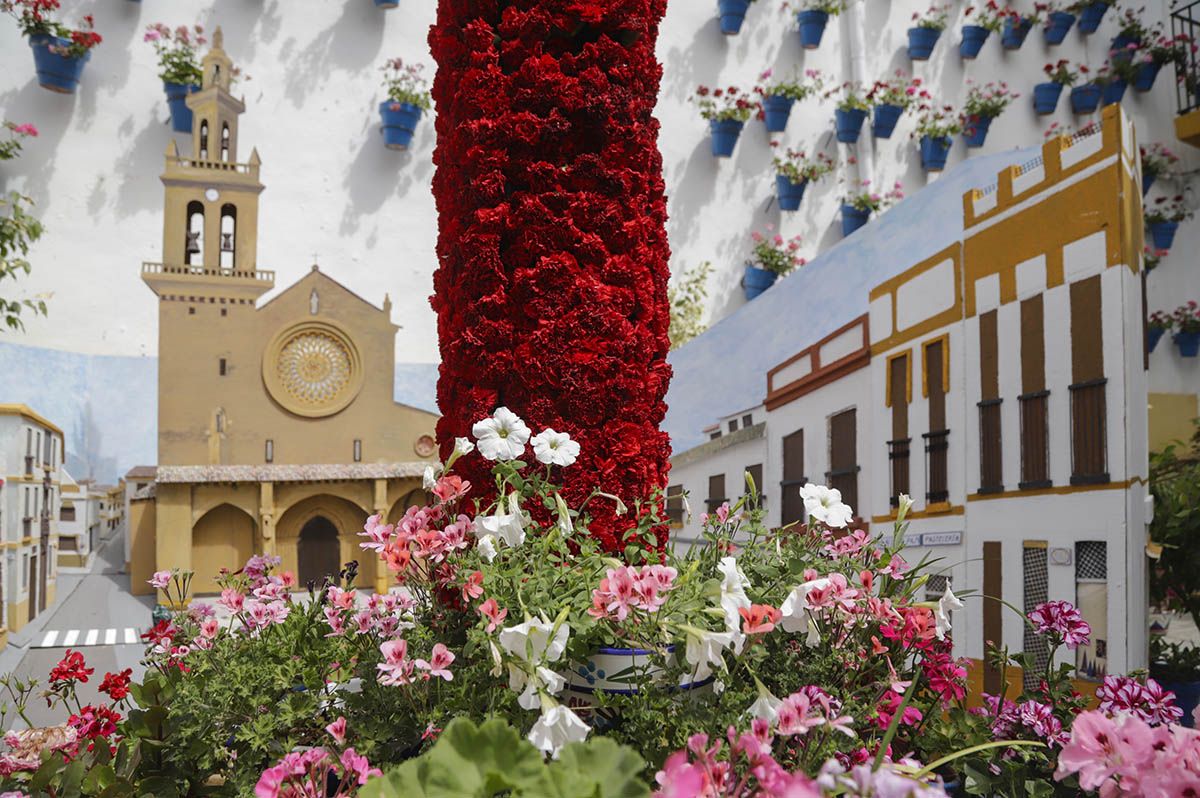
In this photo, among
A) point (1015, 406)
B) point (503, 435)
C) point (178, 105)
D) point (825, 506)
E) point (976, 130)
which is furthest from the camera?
point (976, 130)

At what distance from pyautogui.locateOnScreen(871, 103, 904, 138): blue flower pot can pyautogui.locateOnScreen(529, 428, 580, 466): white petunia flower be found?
3.58m

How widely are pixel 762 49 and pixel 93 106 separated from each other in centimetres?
316

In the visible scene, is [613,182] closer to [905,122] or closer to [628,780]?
[628,780]

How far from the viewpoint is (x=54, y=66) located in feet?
12.1

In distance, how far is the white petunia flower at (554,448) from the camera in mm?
1718

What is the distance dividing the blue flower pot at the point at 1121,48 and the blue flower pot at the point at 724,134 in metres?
2.02

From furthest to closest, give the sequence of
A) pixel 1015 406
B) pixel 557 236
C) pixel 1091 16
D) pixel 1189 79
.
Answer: pixel 1091 16, pixel 1189 79, pixel 1015 406, pixel 557 236

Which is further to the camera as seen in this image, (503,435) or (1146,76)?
(1146,76)

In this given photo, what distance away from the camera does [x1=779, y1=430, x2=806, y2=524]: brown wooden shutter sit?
3.61 metres

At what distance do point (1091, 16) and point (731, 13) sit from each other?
6.53 ft

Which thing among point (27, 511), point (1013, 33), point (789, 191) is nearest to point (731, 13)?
point (789, 191)

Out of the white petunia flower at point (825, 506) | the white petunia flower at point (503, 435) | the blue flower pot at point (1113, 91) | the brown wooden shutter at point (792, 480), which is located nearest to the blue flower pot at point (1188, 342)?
the blue flower pot at point (1113, 91)

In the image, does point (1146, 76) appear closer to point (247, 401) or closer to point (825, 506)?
point (825, 506)

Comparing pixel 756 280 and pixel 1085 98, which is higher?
pixel 1085 98
